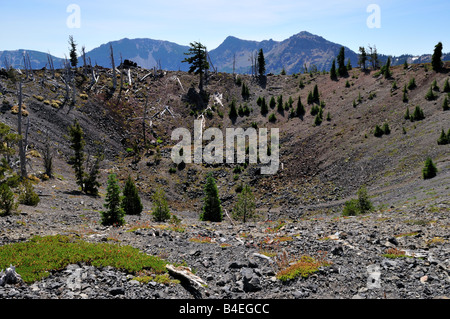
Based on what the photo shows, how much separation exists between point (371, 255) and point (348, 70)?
85173 millimetres

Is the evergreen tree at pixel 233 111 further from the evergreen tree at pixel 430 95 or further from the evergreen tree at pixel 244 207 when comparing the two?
the evergreen tree at pixel 244 207

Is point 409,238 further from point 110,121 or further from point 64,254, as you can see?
point 110,121

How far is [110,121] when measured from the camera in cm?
6862

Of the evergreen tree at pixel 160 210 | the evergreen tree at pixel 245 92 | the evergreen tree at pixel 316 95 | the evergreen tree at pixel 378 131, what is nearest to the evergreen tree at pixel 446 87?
the evergreen tree at pixel 378 131

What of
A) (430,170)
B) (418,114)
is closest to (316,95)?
(418,114)

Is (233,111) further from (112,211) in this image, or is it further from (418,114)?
(112,211)

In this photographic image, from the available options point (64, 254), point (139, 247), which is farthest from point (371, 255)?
point (64, 254)

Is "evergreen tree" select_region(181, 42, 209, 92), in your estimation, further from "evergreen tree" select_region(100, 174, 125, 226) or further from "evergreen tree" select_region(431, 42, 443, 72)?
"evergreen tree" select_region(100, 174, 125, 226)

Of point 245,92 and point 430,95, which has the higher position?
point 245,92

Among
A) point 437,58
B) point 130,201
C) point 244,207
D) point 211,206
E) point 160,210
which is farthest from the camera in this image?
point 437,58

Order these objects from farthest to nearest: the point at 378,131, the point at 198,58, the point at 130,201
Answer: the point at 198,58 < the point at 378,131 < the point at 130,201

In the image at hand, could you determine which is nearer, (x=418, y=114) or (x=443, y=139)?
(x=443, y=139)

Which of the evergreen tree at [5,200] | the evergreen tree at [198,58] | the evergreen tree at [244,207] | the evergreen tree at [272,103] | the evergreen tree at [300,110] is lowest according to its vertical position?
the evergreen tree at [244,207]

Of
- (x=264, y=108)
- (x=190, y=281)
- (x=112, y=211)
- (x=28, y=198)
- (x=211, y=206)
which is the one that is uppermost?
(x=264, y=108)
